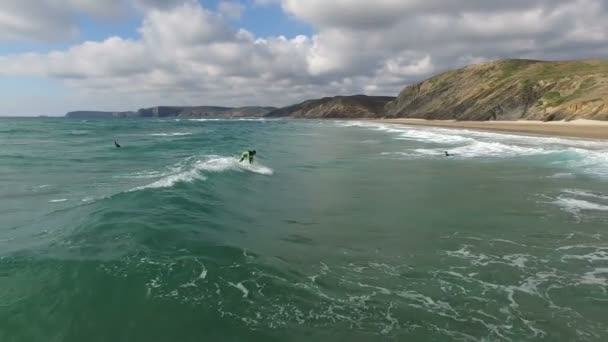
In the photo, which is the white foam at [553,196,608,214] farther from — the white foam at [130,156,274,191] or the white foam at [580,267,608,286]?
the white foam at [130,156,274,191]

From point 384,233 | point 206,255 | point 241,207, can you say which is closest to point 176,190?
point 241,207

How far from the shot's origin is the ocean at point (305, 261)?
292 inches

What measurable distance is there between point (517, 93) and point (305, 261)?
101104 millimetres

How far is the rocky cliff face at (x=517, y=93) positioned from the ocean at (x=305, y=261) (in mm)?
60344

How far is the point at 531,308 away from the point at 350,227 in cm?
637

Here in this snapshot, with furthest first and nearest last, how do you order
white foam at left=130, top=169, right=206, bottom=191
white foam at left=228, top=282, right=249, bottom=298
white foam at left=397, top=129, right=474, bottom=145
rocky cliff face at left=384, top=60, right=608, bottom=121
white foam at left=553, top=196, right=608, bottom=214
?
rocky cliff face at left=384, top=60, right=608, bottom=121, white foam at left=397, top=129, right=474, bottom=145, white foam at left=130, top=169, right=206, bottom=191, white foam at left=553, top=196, right=608, bottom=214, white foam at left=228, top=282, right=249, bottom=298

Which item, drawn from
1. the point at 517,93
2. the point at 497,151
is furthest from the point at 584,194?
the point at 517,93

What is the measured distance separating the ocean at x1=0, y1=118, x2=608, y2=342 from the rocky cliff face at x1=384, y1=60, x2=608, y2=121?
198ft

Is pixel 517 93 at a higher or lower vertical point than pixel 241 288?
higher

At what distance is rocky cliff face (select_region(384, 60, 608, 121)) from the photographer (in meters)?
73.8

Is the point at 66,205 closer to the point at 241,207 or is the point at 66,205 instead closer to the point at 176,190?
the point at 176,190

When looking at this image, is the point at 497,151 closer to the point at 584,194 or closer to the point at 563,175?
the point at 563,175

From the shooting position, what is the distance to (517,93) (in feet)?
316

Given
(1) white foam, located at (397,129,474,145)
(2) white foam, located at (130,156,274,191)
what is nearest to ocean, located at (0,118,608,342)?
(2) white foam, located at (130,156,274,191)
